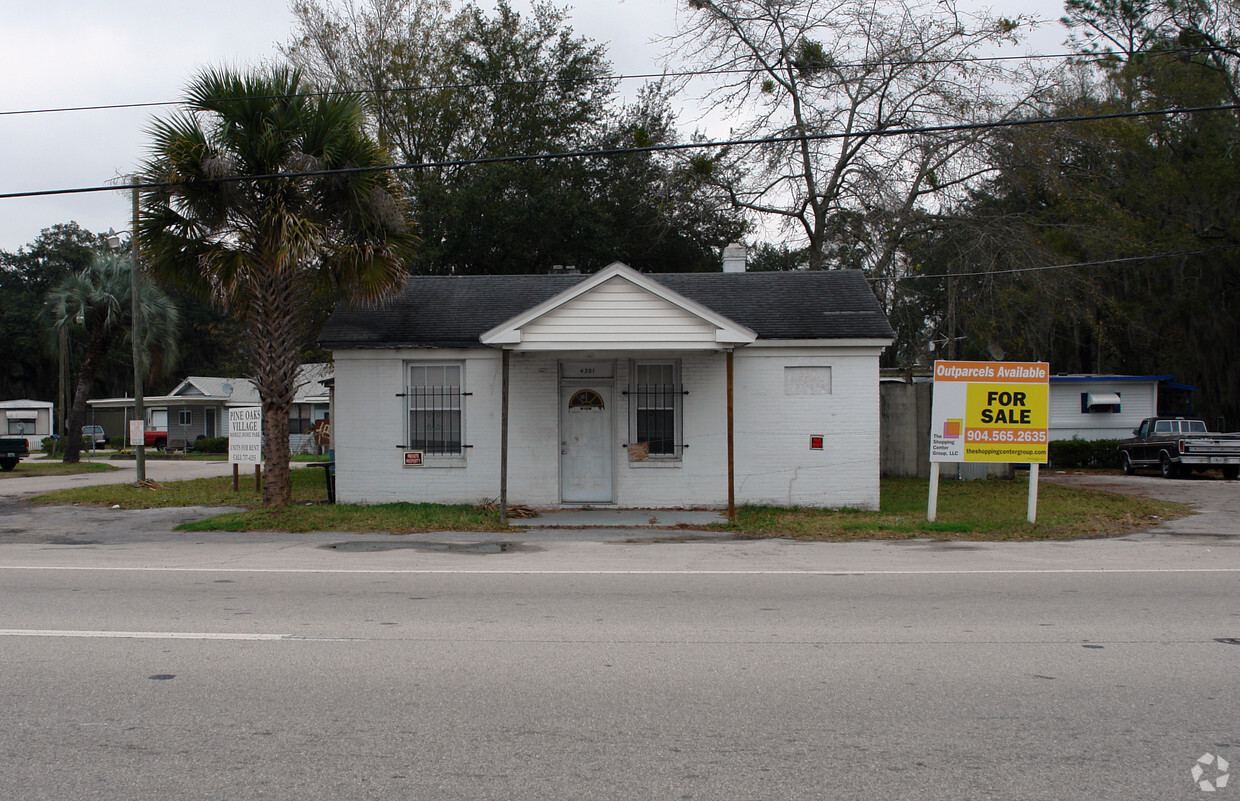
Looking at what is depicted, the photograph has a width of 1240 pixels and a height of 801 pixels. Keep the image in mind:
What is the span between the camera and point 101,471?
28719 mm

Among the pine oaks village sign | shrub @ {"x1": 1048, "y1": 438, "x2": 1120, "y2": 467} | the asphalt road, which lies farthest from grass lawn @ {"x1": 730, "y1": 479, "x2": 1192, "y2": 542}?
shrub @ {"x1": 1048, "y1": 438, "x2": 1120, "y2": 467}

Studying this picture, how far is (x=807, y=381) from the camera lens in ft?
51.9

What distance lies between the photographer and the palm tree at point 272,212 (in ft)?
47.0

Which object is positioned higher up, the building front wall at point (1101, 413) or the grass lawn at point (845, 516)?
the building front wall at point (1101, 413)

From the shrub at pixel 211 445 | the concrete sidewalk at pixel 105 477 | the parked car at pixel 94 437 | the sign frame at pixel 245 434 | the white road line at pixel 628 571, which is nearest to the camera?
the white road line at pixel 628 571

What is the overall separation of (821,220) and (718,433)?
1375cm

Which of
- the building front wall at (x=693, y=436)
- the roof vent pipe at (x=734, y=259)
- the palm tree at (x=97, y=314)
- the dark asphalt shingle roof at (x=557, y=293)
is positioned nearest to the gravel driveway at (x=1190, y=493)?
the building front wall at (x=693, y=436)

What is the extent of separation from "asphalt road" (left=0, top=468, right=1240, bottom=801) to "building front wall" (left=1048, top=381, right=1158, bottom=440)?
21.1 m

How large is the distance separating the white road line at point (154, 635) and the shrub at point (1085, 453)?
27.3 metres

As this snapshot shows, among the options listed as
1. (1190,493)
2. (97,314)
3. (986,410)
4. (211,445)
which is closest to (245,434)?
(986,410)

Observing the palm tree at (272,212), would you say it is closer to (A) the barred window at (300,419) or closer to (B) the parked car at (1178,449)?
(B) the parked car at (1178,449)

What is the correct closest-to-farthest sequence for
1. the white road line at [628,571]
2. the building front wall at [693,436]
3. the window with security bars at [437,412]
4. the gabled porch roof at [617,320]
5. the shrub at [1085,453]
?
the white road line at [628,571]
the gabled porch roof at [617,320]
the building front wall at [693,436]
the window with security bars at [437,412]
the shrub at [1085,453]

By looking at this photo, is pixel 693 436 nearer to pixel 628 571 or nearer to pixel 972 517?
pixel 972 517

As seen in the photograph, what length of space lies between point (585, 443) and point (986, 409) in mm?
6642
